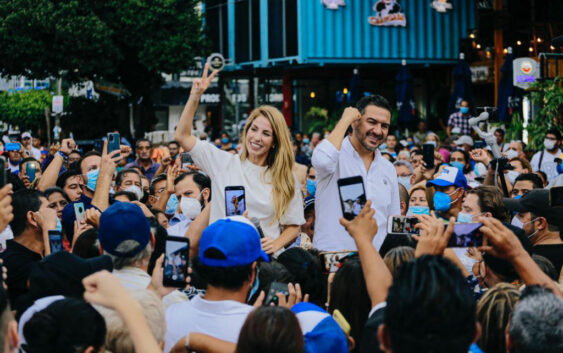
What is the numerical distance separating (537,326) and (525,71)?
13969 millimetres

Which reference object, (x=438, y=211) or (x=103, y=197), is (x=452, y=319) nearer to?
(x=103, y=197)

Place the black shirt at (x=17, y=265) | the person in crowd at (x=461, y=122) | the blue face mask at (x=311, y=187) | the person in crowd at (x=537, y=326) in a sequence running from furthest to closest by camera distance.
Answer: the person in crowd at (x=461, y=122), the blue face mask at (x=311, y=187), the black shirt at (x=17, y=265), the person in crowd at (x=537, y=326)

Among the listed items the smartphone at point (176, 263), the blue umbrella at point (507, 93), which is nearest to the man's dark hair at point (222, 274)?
the smartphone at point (176, 263)

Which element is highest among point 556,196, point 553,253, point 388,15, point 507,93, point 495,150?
point 388,15

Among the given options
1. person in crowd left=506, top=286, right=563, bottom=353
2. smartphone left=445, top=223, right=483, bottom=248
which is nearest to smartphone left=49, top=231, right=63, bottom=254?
smartphone left=445, top=223, right=483, bottom=248

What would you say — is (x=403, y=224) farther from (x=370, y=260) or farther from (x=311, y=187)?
(x=311, y=187)

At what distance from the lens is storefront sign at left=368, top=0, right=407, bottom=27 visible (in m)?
27.5

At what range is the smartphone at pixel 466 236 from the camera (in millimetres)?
Answer: 3334

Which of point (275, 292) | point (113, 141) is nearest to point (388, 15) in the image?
point (113, 141)

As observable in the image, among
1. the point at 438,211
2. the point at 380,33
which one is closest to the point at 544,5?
the point at 380,33

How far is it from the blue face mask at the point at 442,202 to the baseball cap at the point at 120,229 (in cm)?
377

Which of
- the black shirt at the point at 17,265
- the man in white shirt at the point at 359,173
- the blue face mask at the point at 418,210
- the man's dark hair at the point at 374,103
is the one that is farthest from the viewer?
the blue face mask at the point at 418,210

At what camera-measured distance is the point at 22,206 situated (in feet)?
16.4

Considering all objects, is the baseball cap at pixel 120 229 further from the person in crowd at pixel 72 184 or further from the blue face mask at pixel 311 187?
the blue face mask at pixel 311 187
